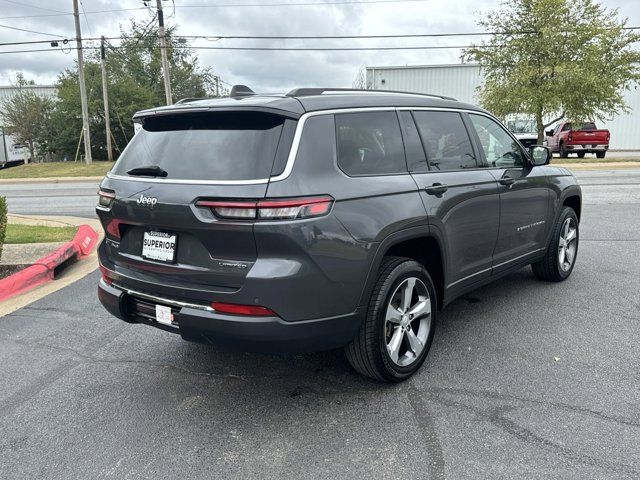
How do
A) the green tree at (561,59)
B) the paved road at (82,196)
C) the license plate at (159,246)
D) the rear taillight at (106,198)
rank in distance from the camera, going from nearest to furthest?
1. the license plate at (159,246)
2. the rear taillight at (106,198)
3. the paved road at (82,196)
4. the green tree at (561,59)

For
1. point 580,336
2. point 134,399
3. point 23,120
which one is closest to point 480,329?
point 580,336

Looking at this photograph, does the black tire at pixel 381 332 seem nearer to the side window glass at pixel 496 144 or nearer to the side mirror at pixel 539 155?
the side window glass at pixel 496 144

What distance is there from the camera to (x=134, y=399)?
3365 mm

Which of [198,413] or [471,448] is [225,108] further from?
[471,448]

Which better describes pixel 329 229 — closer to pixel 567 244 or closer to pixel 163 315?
pixel 163 315

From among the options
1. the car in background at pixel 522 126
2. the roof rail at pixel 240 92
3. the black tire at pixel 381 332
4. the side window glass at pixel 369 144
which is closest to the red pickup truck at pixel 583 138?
the car in background at pixel 522 126

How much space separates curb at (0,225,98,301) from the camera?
5.72m

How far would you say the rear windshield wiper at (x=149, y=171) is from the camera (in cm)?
316

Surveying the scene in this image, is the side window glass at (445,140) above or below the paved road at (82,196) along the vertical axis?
above

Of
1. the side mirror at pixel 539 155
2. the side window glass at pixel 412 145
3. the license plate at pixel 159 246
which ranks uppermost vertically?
the side window glass at pixel 412 145

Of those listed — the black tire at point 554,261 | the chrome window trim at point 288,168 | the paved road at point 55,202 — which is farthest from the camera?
the paved road at point 55,202

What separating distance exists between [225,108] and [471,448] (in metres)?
2.25

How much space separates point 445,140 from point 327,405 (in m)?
2.08

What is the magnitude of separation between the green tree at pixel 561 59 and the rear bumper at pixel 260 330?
21939 mm
